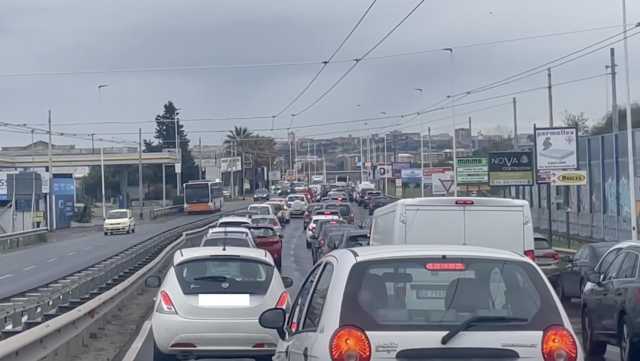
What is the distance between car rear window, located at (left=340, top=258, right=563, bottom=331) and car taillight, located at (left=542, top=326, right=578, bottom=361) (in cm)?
7

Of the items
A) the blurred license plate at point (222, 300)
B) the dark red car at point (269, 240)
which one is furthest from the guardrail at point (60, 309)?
the dark red car at point (269, 240)

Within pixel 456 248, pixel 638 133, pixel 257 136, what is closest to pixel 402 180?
pixel 638 133

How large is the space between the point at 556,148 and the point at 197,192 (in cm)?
4865

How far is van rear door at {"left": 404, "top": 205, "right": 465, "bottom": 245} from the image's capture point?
16.8m

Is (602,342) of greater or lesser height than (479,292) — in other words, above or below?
below

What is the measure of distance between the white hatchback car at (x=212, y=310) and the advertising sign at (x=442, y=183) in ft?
153

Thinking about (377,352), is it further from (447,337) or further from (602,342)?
(602,342)

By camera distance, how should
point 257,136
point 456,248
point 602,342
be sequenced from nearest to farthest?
point 456,248, point 602,342, point 257,136

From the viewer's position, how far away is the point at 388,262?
24.3 feet

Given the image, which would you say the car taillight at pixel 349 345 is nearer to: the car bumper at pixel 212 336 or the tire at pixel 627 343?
the car bumper at pixel 212 336

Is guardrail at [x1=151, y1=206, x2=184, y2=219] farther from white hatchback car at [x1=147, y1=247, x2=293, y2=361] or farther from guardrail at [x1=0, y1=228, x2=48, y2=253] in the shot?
white hatchback car at [x1=147, y1=247, x2=293, y2=361]

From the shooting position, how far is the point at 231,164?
499ft

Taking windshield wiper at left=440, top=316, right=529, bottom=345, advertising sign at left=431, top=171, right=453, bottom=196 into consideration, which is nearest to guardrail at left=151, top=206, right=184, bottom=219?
advertising sign at left=431, top=171, right=453, bottom=196

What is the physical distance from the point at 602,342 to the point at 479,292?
9.21m
